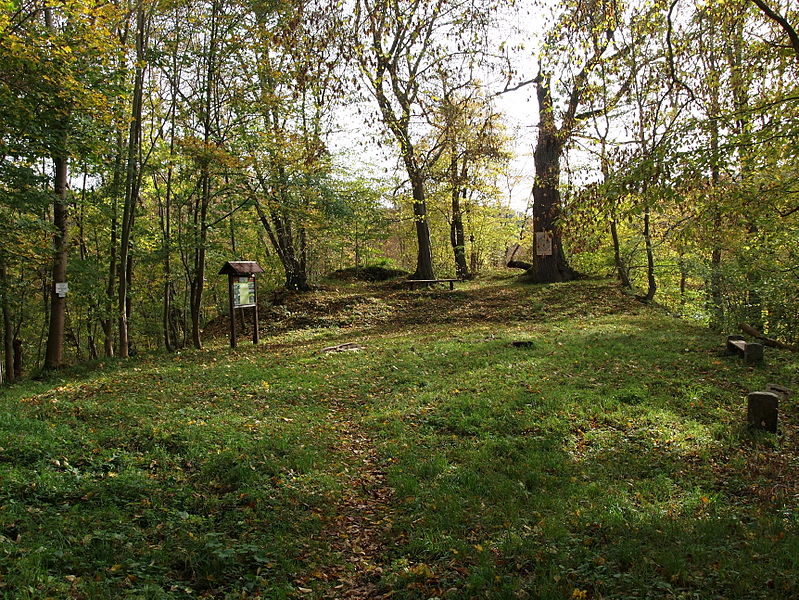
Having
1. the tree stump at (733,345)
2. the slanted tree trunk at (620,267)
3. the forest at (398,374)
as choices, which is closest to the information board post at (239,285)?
the forest at (398,374)

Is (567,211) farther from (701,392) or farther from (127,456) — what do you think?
(127,456)

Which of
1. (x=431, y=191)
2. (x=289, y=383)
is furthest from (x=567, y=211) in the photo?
(x=431, y=191)

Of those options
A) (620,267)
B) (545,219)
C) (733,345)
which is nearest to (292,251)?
(545,219)

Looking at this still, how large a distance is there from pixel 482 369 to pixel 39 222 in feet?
30.2

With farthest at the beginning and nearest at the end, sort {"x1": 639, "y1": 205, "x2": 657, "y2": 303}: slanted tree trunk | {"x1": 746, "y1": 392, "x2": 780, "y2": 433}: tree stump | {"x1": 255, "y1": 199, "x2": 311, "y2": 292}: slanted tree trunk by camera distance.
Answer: {"x1": 255, "y1": 199, "x2": 311, "y2": 292}: slanted tree trunk
{"x1": 639, "y1": 205, "x2": 657, "y2": 303}: slanted tree trunk
{"x1": 746, "y1": 392, "x2": 780, "y2": 433}: tree stump

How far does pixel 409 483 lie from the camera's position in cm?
539

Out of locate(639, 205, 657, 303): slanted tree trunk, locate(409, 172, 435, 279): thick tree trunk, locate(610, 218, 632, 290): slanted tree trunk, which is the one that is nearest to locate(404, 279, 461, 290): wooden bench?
locate(409, 172, 435, 279): thick tree trunk

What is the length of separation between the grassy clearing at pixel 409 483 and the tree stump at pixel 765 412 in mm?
265

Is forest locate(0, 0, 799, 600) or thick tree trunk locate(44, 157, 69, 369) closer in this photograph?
forest locate(0, 0, 799, 600)

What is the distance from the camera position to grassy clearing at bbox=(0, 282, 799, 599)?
370 cm

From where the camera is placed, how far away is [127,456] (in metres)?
5.41

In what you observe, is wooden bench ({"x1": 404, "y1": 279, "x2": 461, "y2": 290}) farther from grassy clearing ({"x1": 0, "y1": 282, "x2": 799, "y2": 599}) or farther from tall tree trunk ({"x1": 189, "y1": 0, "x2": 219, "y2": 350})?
grassy clearing ({"x1": 0, "y1": 282, "x2": 799, "y2": 599})

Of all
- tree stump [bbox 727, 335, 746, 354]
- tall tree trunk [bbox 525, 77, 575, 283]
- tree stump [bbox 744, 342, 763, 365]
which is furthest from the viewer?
tall tree trunk [bbox 525, 77, 575, 283]

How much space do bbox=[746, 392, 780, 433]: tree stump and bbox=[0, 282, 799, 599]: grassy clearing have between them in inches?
10.4
